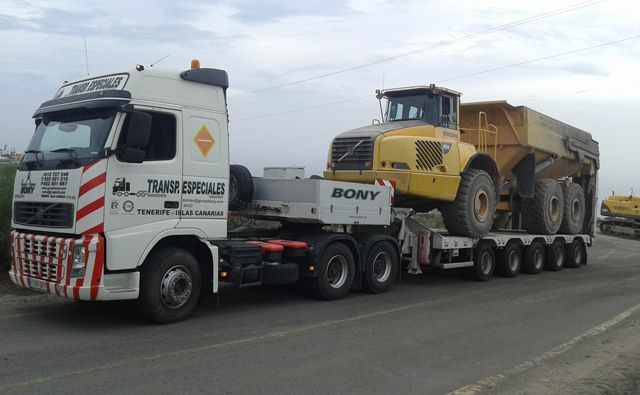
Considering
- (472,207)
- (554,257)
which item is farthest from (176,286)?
(554,257)

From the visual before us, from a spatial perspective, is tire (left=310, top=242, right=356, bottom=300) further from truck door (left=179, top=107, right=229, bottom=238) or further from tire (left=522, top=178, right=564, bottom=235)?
Answer: tire (left=522, top=178, right=564, bottom=235)

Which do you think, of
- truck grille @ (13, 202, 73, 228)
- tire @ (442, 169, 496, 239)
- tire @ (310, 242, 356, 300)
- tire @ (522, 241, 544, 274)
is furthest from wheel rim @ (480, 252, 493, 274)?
truck grille @ (13, 202, 73, 228)

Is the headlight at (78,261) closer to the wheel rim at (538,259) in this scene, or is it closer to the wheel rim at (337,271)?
the wheel rim at (337,271)

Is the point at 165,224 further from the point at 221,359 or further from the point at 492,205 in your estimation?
the point at 492,205

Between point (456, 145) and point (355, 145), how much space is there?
2214mm

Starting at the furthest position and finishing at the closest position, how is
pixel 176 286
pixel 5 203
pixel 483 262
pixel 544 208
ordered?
1. pixel 544 208
2. pixel 483 262
3. pixel 5 203
4. pixel 176 286

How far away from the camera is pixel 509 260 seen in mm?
14070

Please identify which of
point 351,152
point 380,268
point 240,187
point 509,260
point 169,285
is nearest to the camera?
point 169,285

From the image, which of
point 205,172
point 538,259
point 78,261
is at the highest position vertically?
point 205,172

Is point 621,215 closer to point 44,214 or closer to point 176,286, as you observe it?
point 176,286

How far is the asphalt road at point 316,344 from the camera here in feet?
17.9

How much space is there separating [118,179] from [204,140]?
4.61ft

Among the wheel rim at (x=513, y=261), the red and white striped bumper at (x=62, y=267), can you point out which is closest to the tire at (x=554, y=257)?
the wheel rim at (x=513, y=261)

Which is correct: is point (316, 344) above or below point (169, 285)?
below
